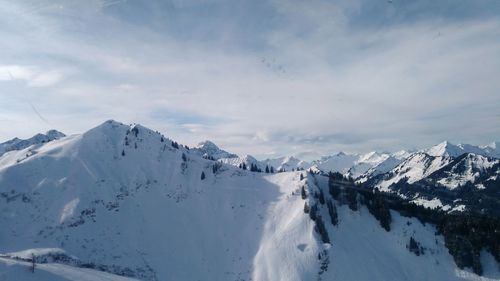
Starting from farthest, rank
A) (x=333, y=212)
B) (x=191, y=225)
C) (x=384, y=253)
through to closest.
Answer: (x=191, y=225) < (x=333, y=212) < (x=384, y=253)

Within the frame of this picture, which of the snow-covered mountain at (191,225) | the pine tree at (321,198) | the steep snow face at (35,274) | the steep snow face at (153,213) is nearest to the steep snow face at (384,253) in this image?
the snow-covered mountain at (191,225)

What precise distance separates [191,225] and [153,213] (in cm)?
1491

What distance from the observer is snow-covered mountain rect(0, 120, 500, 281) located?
123 metres

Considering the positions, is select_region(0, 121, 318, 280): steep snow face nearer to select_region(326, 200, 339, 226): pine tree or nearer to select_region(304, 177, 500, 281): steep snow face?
select_region(304, 177, 500, 281): steep snow face

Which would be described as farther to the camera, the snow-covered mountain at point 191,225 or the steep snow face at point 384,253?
the snow-covered mountain at point 191,225

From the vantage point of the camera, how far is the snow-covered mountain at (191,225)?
123m

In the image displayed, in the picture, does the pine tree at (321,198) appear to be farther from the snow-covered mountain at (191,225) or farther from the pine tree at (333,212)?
the pine tree at (333,212)

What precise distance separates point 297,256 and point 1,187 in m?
109

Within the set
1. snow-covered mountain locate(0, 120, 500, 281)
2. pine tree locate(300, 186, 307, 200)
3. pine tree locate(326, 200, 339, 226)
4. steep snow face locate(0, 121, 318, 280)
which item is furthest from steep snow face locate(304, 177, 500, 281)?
steep snow face locate(0, 121, 318, 280)

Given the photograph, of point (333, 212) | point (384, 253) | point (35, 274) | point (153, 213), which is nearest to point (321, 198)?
point (333, 212)

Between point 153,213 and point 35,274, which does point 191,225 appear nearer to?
point 153,213

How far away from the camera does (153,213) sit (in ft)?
493

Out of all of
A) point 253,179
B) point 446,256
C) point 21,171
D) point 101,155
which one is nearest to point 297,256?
point 446,256

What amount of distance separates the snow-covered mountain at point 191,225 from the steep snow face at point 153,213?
1.32 feet
